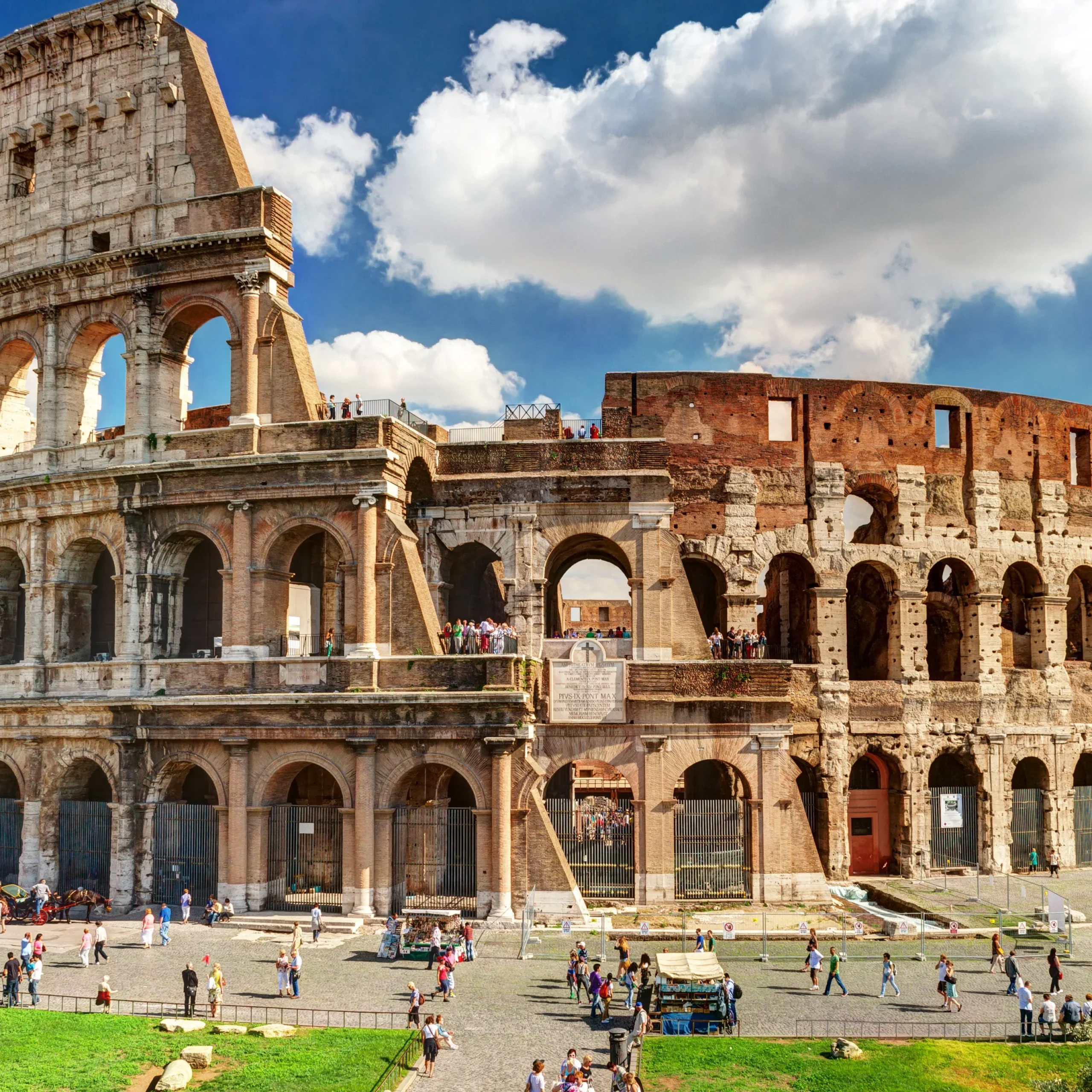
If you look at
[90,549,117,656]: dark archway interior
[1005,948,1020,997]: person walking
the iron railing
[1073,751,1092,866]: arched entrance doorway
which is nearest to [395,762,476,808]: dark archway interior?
the iron railing

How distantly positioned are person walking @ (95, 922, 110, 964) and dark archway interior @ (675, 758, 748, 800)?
16182 mm

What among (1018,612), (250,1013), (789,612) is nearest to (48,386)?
(250,1013)

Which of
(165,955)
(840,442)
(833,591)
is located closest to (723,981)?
(165,955)

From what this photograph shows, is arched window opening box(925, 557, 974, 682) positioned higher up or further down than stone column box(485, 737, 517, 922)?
higher up

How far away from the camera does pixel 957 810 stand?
34.8m

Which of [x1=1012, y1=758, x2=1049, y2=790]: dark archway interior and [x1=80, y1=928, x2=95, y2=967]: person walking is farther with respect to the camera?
[x1=1012, y1=758, x2=1049, y2=790]: dark archway interior

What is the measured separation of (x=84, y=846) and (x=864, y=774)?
887 inches

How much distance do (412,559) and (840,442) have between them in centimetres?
1376

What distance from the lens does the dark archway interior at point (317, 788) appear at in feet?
105

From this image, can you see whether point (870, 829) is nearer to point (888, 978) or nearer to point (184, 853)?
point (888, 978)

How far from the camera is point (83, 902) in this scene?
29.1 metres

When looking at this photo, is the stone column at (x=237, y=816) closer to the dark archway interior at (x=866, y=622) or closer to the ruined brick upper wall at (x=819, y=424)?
the ruined brick upper wall at (x=819, y=424)

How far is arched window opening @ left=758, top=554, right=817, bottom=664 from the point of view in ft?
119

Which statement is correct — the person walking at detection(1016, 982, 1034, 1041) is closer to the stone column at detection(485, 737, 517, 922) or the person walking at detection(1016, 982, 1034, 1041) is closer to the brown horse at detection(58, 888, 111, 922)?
the stone column at detection(485, 737, 517, 922)
